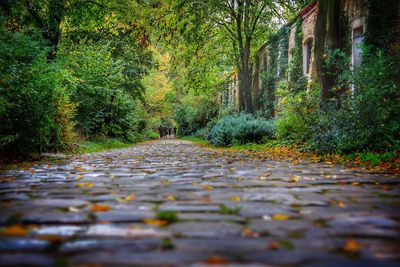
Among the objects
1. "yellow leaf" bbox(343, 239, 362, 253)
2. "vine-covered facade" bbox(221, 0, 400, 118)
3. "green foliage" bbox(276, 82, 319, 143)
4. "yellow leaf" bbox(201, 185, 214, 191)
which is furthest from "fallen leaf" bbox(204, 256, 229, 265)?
"green foliage" bbox(276, 82, 319, 143)

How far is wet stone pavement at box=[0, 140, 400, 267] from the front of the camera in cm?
193

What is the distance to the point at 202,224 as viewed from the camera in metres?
2.60

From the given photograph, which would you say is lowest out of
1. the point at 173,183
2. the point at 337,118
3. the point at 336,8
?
the point at 173,183

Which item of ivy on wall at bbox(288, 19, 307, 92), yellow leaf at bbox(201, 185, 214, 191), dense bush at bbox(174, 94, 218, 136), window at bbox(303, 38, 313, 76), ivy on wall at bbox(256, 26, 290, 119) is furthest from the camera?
dense bush at bbox(174, 94, 218, 136)

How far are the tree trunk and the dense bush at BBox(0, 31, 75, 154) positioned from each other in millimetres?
7602

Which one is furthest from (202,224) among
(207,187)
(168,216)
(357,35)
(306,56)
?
(306,56)

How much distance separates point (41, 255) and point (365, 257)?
5.52 feet

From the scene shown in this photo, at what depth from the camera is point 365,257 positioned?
6.29 ft

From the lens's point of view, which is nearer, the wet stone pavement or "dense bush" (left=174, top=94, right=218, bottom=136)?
the wet stone pavement

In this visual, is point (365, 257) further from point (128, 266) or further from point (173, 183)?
point (173, 183)

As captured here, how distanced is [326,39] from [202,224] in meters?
10.5

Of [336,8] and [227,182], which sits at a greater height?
[336,8]

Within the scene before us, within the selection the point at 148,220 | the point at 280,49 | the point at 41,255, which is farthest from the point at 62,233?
the point at 280,49

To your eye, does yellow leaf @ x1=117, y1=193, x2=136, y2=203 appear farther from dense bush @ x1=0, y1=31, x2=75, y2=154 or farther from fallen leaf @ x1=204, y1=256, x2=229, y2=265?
dense bush @ x1=0, y1=31, x2=75, y2=154
